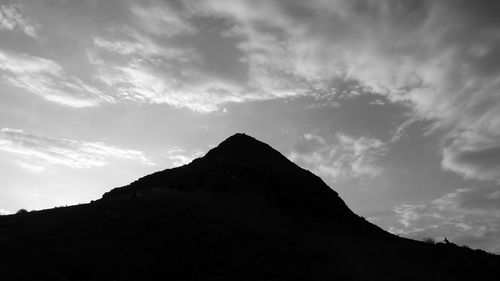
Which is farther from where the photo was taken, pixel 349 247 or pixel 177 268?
pixel 349 247

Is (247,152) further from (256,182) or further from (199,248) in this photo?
(199,248)

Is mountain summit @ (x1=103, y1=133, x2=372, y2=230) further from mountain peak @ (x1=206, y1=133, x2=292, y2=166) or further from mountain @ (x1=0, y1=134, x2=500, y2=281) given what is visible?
mountain @ (x1=0, y1=134, x2=500, y2=281)

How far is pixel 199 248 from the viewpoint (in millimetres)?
Result: 28344

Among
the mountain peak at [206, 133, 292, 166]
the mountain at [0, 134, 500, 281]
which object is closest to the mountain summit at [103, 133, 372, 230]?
the mountain peak at [206, 133, 292, 166]

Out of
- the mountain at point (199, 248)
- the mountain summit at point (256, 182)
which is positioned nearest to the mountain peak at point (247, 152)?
the mountain summit at point (256, 182)

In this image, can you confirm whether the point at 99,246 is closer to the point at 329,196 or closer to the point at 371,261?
the point at 371,261

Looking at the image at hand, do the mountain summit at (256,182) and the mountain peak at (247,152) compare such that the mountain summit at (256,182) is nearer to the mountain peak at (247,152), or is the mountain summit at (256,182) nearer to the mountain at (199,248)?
the mountain peak at (247,152)

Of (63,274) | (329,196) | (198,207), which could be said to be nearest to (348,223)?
(329,196)

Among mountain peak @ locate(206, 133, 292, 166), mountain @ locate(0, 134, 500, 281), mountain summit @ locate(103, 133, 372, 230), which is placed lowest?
mountain @ locate(0, 134, 500, 281)

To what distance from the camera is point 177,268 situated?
25562mm

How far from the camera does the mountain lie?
77.8 ft

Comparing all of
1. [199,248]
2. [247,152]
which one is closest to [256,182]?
[247,152]

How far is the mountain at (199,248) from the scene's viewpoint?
23.7 m

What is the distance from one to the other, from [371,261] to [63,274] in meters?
18.8
